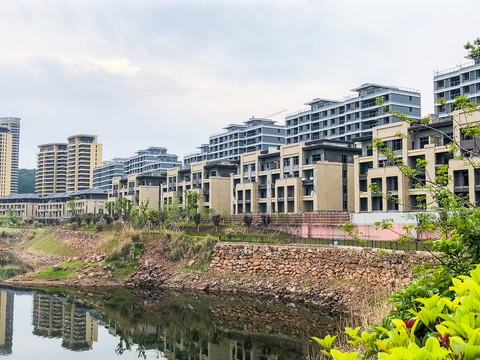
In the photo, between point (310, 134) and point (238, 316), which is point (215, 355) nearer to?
point (238, 316)

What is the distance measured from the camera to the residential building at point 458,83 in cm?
8606

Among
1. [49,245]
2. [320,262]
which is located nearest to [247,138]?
[49,245]

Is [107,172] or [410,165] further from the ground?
[107,172]

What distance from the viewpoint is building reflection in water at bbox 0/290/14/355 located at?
29536 millimetres

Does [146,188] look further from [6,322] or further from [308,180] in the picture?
[6,322]

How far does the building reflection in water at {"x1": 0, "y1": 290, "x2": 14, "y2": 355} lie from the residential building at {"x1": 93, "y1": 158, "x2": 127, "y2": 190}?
14188cm

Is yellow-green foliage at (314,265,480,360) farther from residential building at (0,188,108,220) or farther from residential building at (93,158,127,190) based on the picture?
residential building at (93,158,127,190)

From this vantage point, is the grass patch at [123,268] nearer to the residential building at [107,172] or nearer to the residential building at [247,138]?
the residential building at [247,138]

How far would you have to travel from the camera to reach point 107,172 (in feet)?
621

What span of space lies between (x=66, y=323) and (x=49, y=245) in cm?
4203

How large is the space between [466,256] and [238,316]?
26436 mm

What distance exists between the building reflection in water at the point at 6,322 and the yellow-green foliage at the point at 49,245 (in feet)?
59.4

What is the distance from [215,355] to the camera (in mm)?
26875

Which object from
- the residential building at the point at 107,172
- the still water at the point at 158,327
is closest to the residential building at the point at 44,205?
the residential building at the point at 107,172
